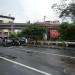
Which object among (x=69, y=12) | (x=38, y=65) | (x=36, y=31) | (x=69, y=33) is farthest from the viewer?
(x=36, y=31)

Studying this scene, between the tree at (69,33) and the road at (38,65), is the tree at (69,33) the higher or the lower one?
the higher one

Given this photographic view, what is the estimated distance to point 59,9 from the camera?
125 feet

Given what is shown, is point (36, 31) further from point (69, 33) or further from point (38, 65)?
point (38, 65)

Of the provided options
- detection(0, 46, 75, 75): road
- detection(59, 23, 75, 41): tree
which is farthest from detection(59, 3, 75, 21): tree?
detection(0, 46, 75, 75): road

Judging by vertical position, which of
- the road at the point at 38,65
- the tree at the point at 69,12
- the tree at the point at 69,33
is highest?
the tree at the point at 69,12

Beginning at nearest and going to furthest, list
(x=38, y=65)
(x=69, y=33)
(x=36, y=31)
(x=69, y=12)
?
(x=38, y=65), (x=69, y=12), (x=69, y=33), (x=36, y=31)

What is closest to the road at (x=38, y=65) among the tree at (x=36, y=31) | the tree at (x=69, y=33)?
the tree at (x=69, y=33)

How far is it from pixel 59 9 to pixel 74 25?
7554 millimetres

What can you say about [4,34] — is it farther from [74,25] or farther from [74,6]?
[74,6]

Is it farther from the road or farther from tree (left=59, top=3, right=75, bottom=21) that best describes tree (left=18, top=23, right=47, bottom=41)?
the road

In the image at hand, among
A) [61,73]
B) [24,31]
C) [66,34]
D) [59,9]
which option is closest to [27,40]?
[24,31]

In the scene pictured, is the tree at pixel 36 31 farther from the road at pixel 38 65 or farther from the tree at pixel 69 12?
the road at pixel 38 65

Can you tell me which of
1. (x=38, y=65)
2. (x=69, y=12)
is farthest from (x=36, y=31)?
(x=38, y=65)

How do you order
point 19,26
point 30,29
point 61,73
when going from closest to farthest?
point 61,73
point 30,29
point 19,26
